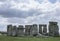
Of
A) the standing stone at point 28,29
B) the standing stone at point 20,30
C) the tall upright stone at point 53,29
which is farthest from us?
the standing stone at point 28,29

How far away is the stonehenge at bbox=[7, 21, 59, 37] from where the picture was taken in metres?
105

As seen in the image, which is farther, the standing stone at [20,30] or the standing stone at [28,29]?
the standing stone at [28,29]

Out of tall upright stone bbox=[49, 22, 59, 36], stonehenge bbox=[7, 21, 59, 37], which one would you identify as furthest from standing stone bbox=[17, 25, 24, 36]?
tall upright stone bbox=[49, 22, 59, 36]

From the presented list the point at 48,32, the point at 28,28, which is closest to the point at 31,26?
the point at 28,28

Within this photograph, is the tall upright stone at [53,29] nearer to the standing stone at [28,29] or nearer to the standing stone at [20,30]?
the standing stone at [28,29]

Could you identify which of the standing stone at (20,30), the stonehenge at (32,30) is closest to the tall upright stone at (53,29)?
the stonehenge at (32,30)

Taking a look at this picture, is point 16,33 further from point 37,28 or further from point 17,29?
point 37,28

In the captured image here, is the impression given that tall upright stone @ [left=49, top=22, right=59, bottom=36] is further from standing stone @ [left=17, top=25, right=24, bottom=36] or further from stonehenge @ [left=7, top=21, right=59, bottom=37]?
standing stone @ [left=17, top=25, right=24, bottom=36]

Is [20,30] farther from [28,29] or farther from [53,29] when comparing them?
[53,29]

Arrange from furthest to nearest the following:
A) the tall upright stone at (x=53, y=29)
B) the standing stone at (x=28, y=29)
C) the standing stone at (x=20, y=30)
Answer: the standing stone at (x=28, y=29) → the standing stone at (x=20, y=30) → the tall upright stone at (x=53, y=29)

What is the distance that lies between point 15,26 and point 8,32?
5207 mm

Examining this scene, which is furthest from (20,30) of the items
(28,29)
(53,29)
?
(53,29)

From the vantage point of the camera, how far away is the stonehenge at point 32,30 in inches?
4136

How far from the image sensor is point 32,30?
368ft
